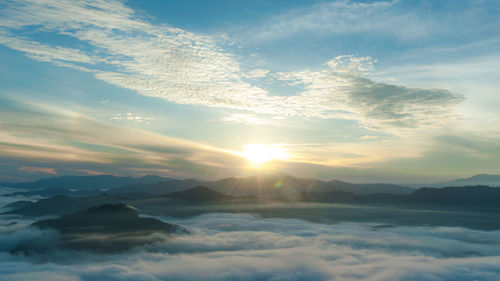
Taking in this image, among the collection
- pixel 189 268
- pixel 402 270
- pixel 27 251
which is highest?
pixel 402 270

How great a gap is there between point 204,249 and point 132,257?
3762 cm

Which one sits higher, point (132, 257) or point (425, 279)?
point (425, 279)

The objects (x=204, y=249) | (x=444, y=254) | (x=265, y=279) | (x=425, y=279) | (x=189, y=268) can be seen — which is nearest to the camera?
(x=425, y=279)

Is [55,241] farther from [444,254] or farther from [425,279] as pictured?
[444,254]

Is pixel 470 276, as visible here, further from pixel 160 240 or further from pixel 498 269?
pixel 160 240

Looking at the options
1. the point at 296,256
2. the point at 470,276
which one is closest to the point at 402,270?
the point at 470,276

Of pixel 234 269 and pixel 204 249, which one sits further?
pixel 204 249

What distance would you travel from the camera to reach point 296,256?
131875 mm

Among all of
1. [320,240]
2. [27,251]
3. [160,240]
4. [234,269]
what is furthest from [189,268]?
[27,251]

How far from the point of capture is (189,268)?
124m

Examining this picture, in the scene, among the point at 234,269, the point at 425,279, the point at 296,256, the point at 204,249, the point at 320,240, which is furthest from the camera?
the point at 320,240

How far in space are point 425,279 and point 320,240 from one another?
9175cm

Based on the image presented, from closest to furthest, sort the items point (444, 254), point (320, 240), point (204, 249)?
1. point (444, 254)
2. point (204, 249)
3. point (320, 240)

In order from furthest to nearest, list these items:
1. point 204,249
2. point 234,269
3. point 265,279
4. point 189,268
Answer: point 204,249, point 189,268, point 234,269, point 265,279
